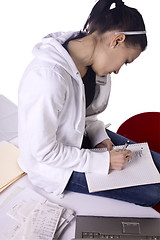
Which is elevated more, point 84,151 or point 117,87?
point 84,151

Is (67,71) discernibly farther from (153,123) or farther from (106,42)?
(153,123)

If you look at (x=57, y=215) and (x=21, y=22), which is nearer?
(x=57, y=215)

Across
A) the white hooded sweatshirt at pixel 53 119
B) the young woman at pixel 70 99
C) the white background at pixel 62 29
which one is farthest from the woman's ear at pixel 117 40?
the white background at pixel 62 29

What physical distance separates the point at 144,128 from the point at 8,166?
0.86 meters

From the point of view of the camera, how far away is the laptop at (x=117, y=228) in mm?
880

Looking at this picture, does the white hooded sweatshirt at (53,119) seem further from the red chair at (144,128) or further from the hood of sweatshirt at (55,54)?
the red chair at (144,128)

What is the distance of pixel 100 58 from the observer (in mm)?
1070

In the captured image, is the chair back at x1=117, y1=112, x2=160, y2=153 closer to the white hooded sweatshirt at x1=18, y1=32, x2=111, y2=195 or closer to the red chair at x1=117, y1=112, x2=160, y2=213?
the red chair at x1=117, y1=112, x2=160, y2=213

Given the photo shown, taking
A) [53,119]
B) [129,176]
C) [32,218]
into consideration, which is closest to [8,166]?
[32,218]

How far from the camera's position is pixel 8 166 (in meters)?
1.25

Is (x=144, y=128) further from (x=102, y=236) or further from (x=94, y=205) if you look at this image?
(x=102, y=236)

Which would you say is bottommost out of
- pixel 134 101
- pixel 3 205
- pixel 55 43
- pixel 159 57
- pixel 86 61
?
pixel 134 101

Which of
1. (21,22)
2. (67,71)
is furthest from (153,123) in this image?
(21,22)

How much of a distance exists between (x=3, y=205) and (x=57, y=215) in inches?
10.0
